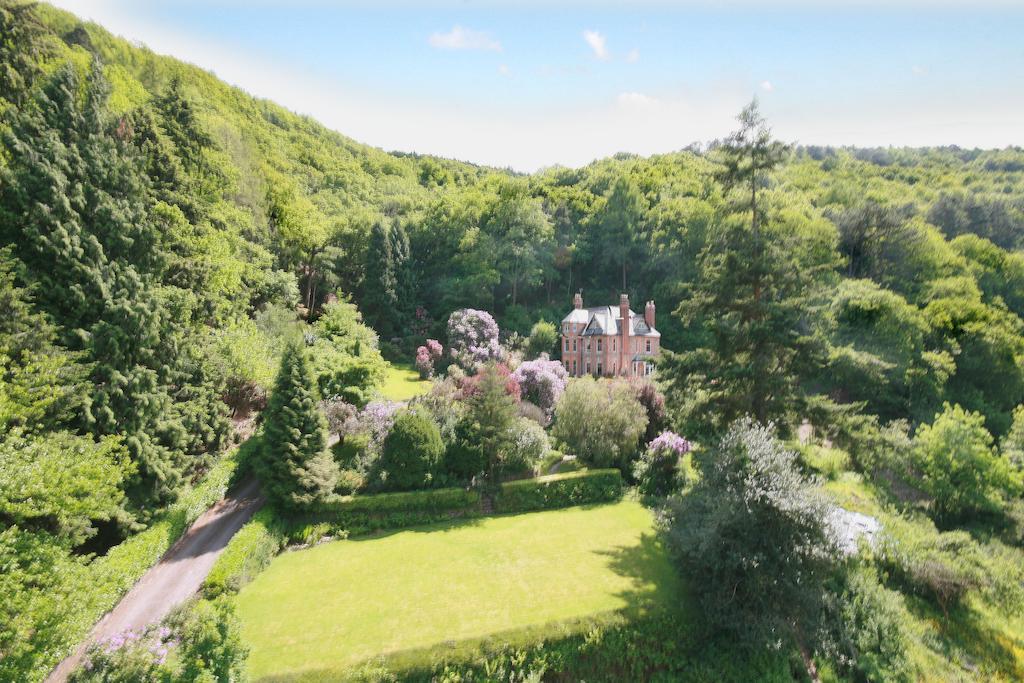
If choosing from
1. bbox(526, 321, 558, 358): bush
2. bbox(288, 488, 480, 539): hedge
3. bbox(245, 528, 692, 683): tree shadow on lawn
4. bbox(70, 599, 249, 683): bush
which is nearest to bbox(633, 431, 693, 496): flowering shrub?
bbox(245, 528, 692, 683): tree shadow on lawn

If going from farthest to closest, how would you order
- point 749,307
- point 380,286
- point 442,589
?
point 380,286 < point 749,307 < point 442,589

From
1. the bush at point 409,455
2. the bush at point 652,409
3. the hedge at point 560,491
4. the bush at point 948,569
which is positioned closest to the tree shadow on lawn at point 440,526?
the hedge at point 560,491

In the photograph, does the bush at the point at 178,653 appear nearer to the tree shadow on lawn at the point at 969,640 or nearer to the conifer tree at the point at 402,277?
the tree shadow on lawn at the point at 969,640

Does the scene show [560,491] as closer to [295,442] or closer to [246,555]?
[295,442]

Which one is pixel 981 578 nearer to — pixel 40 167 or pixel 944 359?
pixel 944 359

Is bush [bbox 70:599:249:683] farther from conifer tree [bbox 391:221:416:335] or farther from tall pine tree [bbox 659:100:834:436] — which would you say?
conifer tree [bbox 391:221:416:335]

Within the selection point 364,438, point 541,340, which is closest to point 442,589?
point 364,438
